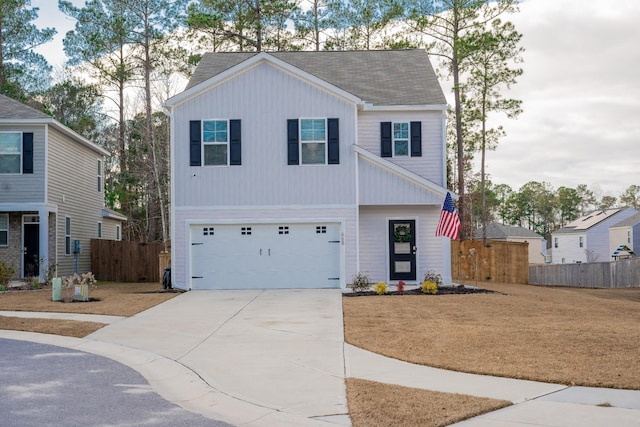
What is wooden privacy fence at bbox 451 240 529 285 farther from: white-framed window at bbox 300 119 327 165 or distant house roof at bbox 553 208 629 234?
distant house roof at bbox 553 208 629 234

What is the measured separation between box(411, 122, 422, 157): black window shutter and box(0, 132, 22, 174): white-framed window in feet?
44.2

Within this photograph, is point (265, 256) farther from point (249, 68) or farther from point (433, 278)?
point (249, 68)

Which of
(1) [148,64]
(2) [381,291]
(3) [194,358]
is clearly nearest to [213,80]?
(2) [381,291]

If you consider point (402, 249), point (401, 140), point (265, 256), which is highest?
point (401, 140)

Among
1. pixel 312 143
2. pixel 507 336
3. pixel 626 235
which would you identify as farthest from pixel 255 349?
pixel 626 235

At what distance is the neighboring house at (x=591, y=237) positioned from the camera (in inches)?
2329

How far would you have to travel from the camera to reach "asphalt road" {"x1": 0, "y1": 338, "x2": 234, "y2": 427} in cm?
679

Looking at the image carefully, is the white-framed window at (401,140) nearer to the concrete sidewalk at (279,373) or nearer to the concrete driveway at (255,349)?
the concrete driveway at (255,349)

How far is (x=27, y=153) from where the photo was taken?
24766mm

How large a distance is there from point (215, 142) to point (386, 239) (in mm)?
6167

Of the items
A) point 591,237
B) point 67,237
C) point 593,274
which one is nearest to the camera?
point 67,237

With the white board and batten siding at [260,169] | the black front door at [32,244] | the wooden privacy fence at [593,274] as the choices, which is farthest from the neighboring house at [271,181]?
the wooden privacy fence at [593,274]

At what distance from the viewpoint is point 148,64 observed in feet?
115

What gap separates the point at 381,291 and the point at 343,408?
1208 centimetres
